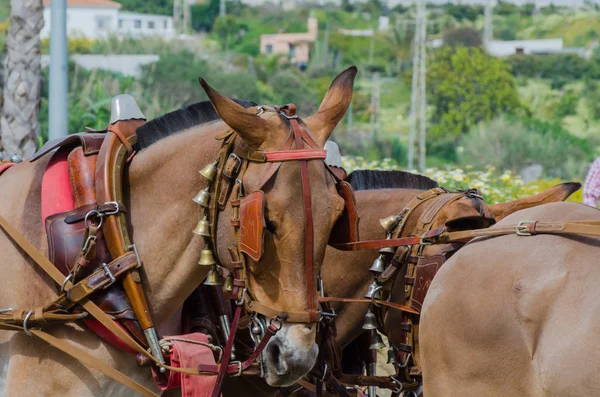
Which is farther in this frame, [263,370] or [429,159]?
[429,159]

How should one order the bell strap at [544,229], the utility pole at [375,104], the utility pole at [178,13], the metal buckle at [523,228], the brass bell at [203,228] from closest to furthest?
the bell strap at [544,229], the metal buckle at [523,228], the brass bell at [203,228], the utility pole at [375,104], the utility pole at [178,13]

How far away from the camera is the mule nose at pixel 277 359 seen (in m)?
3.49

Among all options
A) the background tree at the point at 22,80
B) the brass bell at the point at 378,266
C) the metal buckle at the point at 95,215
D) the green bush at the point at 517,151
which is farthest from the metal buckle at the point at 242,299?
the green bush at the point at 517,151

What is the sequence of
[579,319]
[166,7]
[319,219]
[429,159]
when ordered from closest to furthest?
1. [579,319]
2. [319,219]
3. [429,159]
4. [166,7]

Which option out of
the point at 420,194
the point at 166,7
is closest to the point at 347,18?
the point at 166,7

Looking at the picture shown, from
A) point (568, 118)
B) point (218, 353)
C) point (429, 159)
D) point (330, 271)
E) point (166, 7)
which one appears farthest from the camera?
point (166, 7)

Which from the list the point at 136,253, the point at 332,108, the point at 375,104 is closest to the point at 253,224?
the point at 136,253

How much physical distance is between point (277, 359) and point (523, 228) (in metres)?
1.04

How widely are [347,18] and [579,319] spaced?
9433 cm

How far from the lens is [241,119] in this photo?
353cm

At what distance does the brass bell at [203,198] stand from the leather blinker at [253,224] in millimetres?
215

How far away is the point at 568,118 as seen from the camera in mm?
56375

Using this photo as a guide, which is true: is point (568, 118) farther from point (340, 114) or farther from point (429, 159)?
point (340, 114)

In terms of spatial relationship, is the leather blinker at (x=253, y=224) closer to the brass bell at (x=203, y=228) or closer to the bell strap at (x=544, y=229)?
the brass bell at (x=203, y=228)
